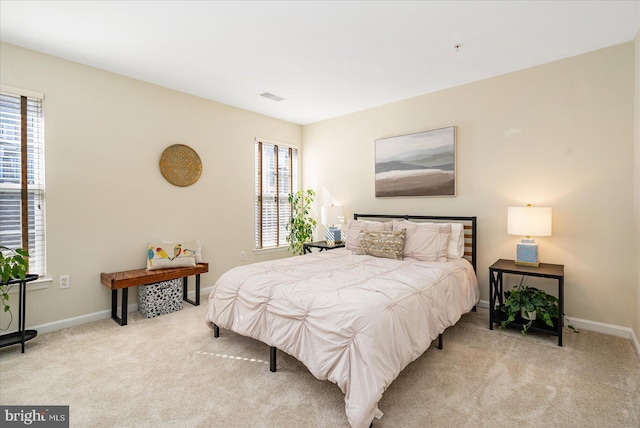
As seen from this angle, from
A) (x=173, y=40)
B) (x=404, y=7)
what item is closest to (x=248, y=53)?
(x=173, y=40)

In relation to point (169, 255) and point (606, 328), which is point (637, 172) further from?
point (169, 255)

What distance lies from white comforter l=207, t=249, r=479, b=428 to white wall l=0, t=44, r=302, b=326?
5.03ft

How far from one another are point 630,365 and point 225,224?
4.43 meters

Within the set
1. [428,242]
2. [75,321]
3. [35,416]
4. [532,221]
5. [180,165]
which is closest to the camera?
[35,416]

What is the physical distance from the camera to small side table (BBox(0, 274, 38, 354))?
8.61ft

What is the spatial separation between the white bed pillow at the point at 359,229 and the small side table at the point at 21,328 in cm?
319

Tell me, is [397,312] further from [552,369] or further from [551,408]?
[552,369]

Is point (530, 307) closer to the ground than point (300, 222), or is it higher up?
closer to the ground

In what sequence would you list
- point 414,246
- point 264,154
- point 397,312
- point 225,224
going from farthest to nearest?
point 264,154 → point 225,224 → point 414,246 → point 397,312

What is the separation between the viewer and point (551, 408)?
1.90 metres

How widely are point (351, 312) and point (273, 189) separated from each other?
11.9ft

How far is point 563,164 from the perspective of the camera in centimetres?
317

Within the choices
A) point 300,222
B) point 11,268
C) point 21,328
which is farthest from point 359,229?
point 21,328

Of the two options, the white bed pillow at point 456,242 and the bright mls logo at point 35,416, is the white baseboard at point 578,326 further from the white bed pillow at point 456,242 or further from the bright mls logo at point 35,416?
the bright mls logo at point 35,416
